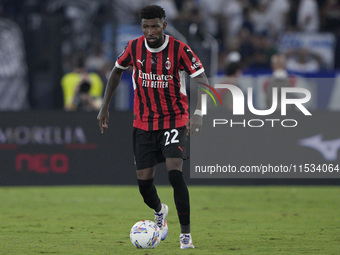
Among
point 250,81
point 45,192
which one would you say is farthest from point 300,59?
point 45,192

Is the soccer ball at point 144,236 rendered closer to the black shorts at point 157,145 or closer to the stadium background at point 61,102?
the black shorts at point 157,145

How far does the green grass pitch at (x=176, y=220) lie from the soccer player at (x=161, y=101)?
67cm

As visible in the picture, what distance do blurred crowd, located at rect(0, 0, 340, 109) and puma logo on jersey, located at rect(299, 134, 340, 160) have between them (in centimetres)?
258

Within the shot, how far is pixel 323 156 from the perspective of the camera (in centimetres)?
1269

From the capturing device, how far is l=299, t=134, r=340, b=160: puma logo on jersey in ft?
41.5

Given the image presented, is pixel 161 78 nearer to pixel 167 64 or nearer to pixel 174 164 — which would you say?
pixel 167 64

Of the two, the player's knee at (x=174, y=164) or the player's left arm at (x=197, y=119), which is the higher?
the player's left arm at (x=197, y=119)

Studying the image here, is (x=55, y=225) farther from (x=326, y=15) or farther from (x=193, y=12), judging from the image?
(x=326, y=15)

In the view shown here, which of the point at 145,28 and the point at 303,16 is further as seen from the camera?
the point at 303,16

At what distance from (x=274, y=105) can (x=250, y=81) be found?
4.21 ft

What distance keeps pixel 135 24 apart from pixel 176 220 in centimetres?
467

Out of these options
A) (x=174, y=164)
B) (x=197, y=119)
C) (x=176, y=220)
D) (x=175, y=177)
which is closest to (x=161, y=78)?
(x=197, y=119)

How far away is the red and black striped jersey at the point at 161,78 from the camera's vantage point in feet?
23.1

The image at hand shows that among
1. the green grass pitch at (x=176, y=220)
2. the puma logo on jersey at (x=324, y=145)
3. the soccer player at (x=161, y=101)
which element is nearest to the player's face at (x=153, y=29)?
the soccer player at (x=161, y=101)
